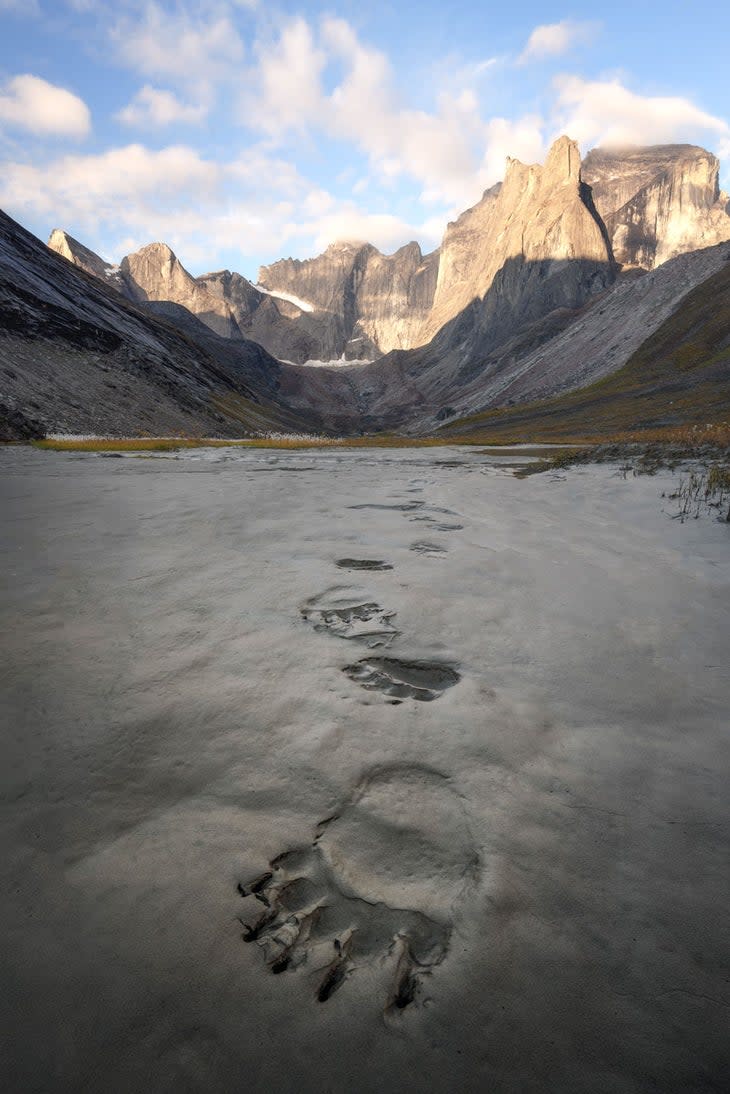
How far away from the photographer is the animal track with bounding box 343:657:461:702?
10.7 feet

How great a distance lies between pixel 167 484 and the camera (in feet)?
41.4

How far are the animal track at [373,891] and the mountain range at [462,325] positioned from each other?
3534 cm

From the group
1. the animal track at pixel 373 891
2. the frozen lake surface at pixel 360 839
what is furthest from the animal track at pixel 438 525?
the animal track at pixel 373 891

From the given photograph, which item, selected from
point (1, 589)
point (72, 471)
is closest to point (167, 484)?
point (72, 471)

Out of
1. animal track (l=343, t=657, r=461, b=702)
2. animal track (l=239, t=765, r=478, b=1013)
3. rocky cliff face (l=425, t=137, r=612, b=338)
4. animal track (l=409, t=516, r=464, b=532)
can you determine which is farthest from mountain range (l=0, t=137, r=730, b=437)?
animal track (l=239, t=765, r=478, b=1013)

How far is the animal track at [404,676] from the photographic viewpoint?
327 centimetres

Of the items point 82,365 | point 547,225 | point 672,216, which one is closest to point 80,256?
point 547,225

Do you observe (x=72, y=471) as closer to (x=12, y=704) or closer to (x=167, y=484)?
(x=167, y=484)

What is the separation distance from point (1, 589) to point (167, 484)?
833cm

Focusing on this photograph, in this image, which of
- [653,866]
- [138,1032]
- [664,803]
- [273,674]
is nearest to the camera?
[138,1032]

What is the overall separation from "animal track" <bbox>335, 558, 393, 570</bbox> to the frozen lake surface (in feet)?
1.95

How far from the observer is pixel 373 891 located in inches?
78.1

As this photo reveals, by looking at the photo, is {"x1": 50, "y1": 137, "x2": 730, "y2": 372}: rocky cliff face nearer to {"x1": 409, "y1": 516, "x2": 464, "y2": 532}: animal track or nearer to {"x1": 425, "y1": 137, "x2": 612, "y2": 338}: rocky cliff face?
{"x1": 425, "y1": 137, "x2": 612, "y2": 338}: rocky cliff face

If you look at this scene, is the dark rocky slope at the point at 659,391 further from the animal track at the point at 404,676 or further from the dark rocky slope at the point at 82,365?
the animal track at the point at 404,676
